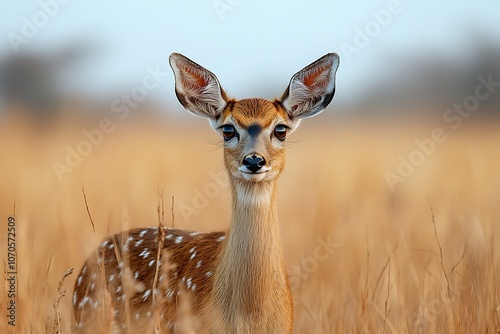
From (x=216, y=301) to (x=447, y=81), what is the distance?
1882 centimetres

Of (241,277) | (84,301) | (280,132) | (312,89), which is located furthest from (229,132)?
(84,301)

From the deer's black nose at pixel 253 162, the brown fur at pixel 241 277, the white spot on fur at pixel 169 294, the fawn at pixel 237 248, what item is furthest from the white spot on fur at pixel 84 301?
the deer's black nose at pixel 253 162

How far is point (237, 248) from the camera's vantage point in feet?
14.6

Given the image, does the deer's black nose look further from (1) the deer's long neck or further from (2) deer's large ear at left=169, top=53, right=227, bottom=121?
(2) deer's large ear at left=169, top=53, right=227, bottom=121

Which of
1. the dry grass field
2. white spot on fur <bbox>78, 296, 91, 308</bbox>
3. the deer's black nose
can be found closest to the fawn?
the deer's black nose

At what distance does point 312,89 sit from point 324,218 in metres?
2.79

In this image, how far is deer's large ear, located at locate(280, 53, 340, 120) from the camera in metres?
4.73

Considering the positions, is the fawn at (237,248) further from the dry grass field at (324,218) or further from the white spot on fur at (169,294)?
the dry grass field at (324,218)

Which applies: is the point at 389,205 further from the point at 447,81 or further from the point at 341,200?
the point at 447,81

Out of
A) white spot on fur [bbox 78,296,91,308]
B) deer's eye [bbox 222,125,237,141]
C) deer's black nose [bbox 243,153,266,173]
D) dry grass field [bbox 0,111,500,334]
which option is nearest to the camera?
deer's black nose [bbox 243,153,266,173]

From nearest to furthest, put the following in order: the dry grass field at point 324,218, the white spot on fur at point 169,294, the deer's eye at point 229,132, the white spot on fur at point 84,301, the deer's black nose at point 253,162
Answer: the deer's black nose at point 253,162 → the deer's eye at point 229,132 → the white spot on fur at point 169,294 → the dry grass field at point 324,218 → the white spot on fur at point 84,301

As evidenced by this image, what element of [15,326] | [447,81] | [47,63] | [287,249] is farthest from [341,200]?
[447,81]

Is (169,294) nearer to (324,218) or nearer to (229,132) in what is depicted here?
(229,132)

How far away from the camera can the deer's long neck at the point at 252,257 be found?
14.3 feet
